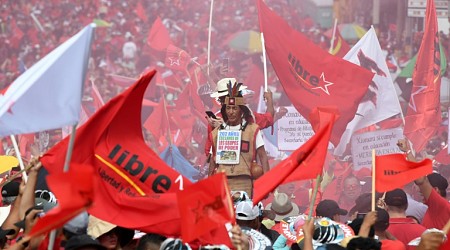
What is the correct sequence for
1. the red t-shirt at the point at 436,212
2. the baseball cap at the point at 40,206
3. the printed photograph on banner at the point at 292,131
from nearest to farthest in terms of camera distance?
the baseball cap at the point at 40,206 → the red t-shirt at the point at 436,212 → the printed photograph on banner at the point at 292,131

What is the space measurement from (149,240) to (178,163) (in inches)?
217

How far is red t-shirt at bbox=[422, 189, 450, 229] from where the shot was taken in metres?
9.62

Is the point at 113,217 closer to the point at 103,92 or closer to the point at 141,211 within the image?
the point at 141,211

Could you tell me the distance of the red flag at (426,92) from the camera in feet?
47.6

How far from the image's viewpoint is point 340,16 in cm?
3894

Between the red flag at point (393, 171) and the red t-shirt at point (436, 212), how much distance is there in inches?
47.8

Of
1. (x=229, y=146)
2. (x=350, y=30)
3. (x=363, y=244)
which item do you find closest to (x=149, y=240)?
(x=363, y=244)

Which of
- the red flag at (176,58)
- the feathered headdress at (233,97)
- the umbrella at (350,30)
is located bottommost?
the umbrella at (350,30)

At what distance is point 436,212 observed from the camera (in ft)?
32.0

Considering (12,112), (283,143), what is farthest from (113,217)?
(283,143)

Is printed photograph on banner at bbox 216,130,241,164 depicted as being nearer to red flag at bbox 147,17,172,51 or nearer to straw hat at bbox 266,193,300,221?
straw hat at bbox 266,193,300,221

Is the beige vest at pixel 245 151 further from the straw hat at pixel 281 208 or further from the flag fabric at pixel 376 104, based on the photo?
the flag fabric at pixel 376 104

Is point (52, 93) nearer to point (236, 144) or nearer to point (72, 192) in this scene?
point (72, 192)

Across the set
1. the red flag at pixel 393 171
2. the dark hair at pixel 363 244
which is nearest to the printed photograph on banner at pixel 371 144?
the red flag at pixel 393 171
